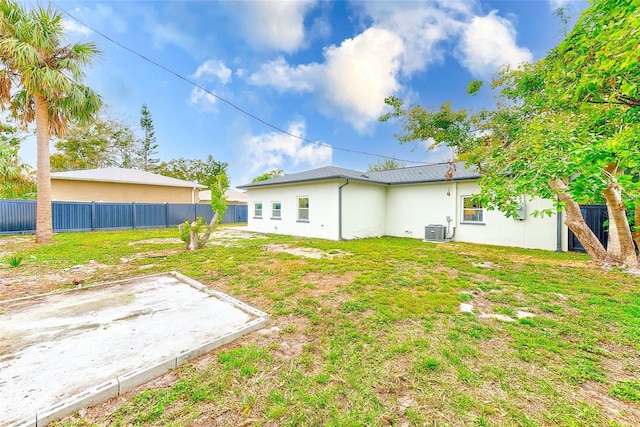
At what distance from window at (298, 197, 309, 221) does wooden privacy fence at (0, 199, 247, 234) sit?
359 inches

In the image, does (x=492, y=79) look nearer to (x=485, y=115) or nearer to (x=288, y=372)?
(x=485, y=115)

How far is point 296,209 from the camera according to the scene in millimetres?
11805

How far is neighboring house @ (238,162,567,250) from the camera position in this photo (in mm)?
8805

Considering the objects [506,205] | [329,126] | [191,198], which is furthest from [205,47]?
[506,205]

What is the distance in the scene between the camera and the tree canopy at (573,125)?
10.2 ft

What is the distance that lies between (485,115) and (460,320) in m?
7.28

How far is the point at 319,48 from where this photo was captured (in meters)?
11.5

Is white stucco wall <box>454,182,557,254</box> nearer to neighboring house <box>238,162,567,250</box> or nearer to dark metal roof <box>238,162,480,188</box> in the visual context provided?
neighboring house <box>238,162,567,250</box>

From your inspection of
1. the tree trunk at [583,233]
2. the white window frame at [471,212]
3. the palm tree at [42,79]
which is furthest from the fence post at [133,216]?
the tree trunk at [583,233]

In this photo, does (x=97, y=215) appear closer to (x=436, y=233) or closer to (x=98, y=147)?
(x=436, y=233)

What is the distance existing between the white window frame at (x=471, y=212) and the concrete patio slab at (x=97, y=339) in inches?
372

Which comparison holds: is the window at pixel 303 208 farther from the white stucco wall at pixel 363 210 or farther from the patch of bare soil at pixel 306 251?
the patch of bare soil at pixel 306 251

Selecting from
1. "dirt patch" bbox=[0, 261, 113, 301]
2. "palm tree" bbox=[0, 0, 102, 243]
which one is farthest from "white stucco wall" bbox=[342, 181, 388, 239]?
"palm tree" bbox=[0, 0, 102, 243]

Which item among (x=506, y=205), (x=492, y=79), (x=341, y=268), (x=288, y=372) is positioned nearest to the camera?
(x=288, y=372)
